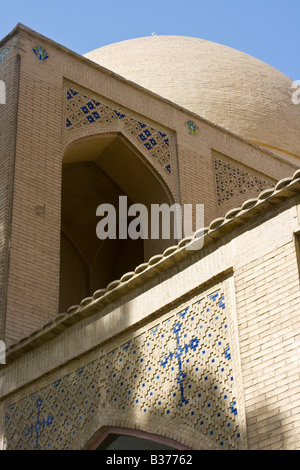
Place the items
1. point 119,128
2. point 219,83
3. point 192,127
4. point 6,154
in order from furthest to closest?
point 219,83, point 192,127, point 119,128, point 6,154

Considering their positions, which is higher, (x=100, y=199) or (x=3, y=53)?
(x=3, y=53)

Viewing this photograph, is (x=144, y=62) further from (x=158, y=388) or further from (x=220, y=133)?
(x=158, y=388)

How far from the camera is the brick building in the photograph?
179 inches

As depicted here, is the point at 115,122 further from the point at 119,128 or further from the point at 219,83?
the point at 219,83

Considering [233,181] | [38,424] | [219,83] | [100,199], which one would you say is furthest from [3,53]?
[219,83]

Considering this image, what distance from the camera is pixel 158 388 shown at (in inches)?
194

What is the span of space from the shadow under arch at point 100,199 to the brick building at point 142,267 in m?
0.02

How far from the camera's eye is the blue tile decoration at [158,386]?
4605 millimetres

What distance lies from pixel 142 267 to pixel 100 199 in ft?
14.2

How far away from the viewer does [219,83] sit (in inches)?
452

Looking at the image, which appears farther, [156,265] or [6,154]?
[6,154]

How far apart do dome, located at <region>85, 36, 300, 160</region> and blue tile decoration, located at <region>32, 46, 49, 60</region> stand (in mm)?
3496
